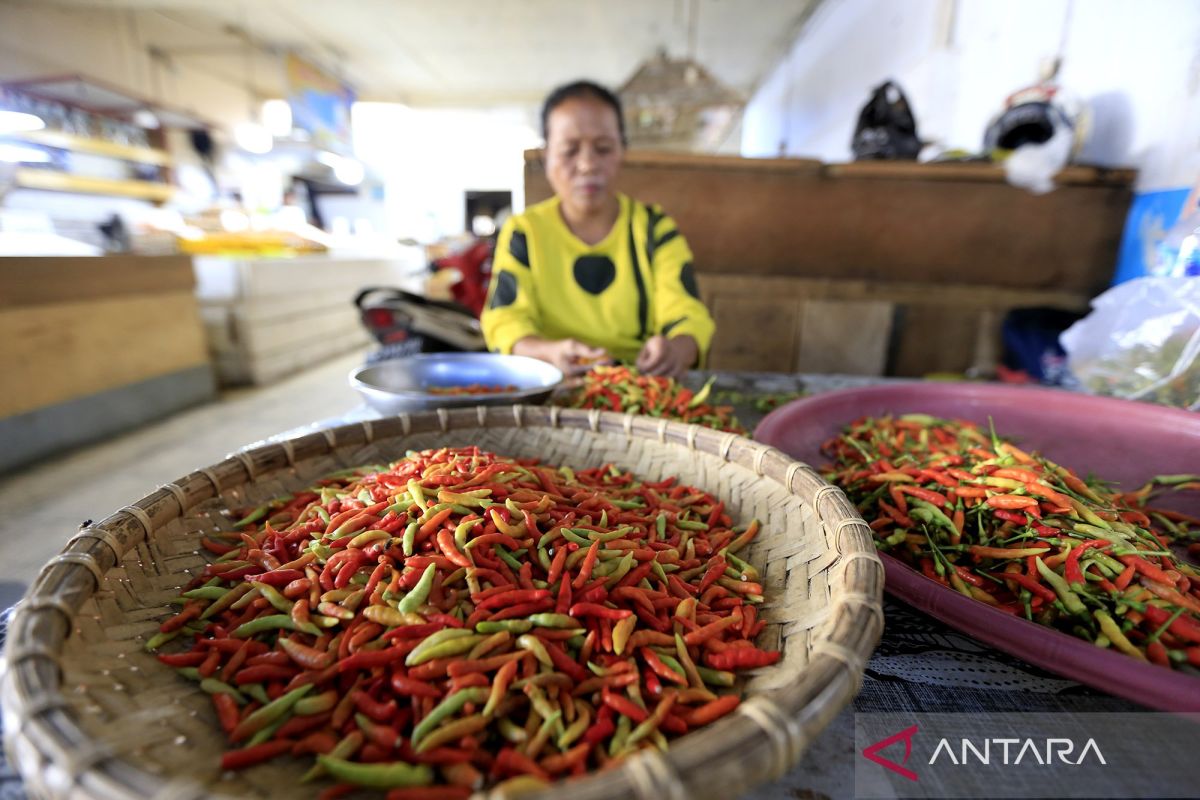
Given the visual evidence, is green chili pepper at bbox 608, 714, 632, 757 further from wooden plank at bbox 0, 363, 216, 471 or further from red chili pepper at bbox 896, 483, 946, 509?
wooden plank at bbox 0, 363, 216, 471

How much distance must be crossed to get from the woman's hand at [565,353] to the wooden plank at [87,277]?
9.87ft

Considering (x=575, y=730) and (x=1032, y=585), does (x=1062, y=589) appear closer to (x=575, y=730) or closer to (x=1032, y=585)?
(x=1032, y=585)

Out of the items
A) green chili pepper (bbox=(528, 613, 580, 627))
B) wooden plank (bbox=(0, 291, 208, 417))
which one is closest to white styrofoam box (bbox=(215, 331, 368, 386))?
wooden plank (bbox=(0, 291, 208, 417))

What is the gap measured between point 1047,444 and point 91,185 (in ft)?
28.9

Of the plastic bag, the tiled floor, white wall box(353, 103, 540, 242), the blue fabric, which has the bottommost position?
the tiled floor

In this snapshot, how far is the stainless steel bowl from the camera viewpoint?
128cm

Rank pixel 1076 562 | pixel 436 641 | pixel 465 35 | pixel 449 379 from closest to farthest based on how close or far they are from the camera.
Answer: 1. pixel 436 641
2. pixel 1076 562
3. pixel 449 379
4. pixel 465 35

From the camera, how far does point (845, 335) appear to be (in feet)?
9.37

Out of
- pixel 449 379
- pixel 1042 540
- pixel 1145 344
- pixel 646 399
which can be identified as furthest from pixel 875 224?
pixel 1042 540

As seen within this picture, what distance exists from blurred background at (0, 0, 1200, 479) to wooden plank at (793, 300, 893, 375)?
0.01 metres

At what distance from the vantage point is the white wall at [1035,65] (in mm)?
1899

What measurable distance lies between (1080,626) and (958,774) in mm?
289

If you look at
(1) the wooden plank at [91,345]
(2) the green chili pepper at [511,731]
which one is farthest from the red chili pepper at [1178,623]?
(1) the wooden plank at [91,345]

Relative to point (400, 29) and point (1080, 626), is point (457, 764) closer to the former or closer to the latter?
point (1080, 626)
